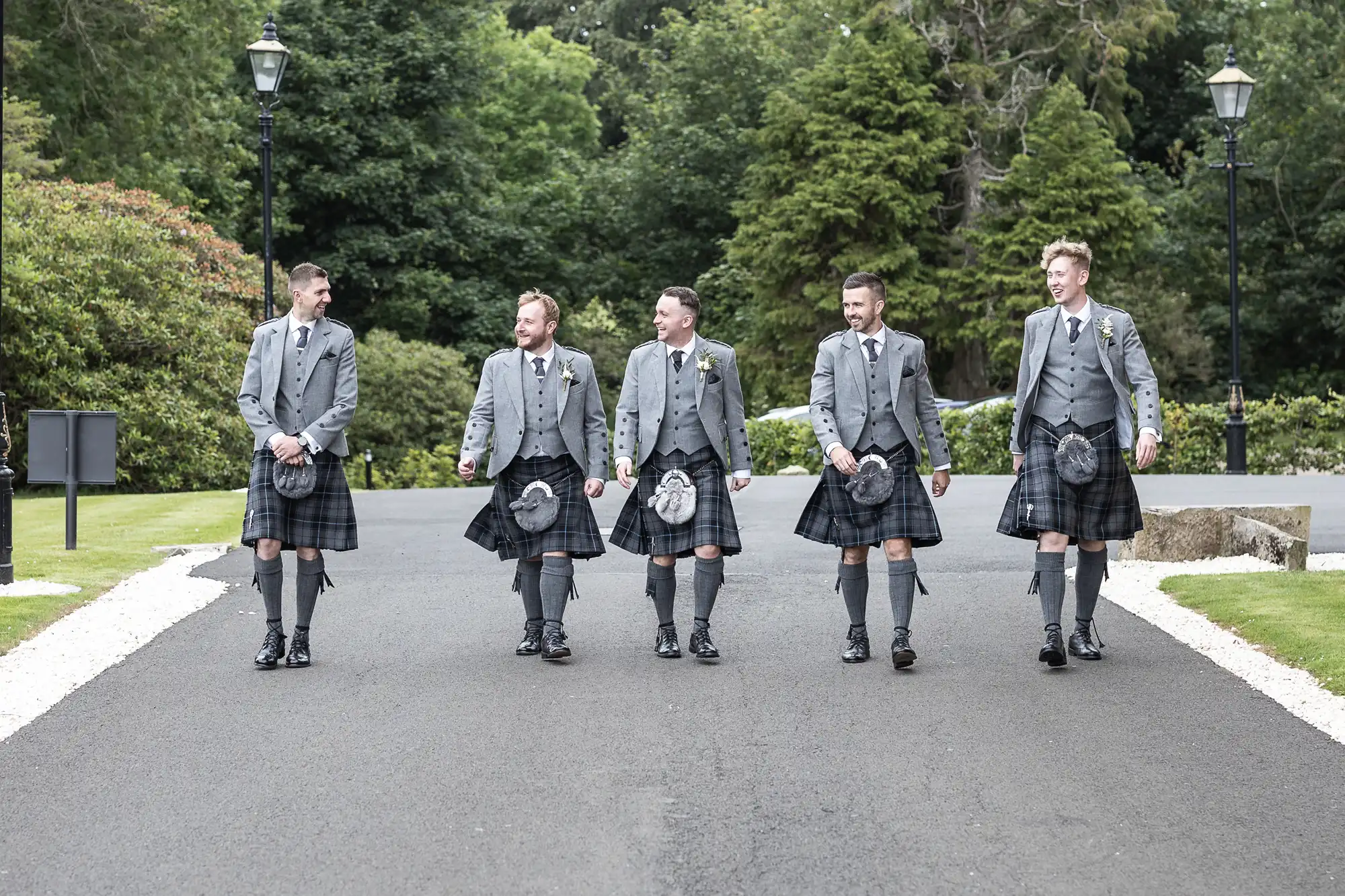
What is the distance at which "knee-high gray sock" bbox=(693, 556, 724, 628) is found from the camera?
7.99 metres

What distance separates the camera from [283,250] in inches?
1634

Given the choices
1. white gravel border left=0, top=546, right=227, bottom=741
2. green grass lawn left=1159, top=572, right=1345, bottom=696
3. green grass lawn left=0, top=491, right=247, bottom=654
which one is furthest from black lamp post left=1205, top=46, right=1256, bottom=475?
white gravel border left=0, top=546, right=227, bottom=741

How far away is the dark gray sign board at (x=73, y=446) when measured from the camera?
12867mm

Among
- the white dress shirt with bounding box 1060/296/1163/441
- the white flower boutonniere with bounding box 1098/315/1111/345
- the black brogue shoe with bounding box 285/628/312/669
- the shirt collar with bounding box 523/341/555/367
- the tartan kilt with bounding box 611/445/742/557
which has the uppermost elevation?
the white dress shirt with bounding box 1060/296/1163/441

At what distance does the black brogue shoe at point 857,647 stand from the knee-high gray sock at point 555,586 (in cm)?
137

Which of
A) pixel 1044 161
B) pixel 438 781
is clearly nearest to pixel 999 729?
pixel 438 781

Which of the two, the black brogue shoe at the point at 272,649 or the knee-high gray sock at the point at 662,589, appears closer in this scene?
the black brogue shoe at the point at 272,649

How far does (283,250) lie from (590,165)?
11.1 meters

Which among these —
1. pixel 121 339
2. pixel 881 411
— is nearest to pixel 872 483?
pixel 881 411

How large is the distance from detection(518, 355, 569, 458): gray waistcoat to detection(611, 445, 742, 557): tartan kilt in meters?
0.44

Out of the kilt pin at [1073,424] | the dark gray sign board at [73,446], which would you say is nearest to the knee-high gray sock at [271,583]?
the kilt pin at [1073,424]

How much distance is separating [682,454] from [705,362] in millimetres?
448

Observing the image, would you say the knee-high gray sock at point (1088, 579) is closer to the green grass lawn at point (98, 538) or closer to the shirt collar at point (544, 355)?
the shirt collar at point (544, 355)

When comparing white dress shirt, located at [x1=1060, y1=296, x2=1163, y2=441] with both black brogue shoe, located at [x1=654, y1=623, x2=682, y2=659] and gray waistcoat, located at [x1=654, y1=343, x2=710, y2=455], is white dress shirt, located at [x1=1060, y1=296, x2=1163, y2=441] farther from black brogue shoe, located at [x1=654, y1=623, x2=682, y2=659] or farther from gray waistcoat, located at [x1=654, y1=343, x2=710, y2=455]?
black brogue shoe, located at [x1=654, y1=623, x2=682, y2=659]
